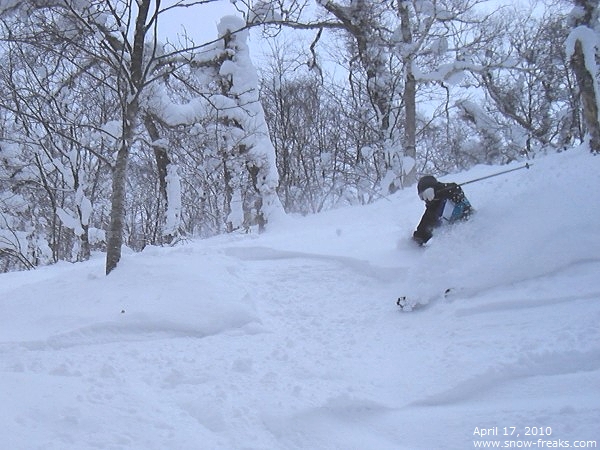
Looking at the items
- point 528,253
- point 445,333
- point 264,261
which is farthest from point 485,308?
point 264,261

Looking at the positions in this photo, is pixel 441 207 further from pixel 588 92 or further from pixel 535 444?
pixel 588 92

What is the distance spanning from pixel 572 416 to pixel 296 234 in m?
5.64

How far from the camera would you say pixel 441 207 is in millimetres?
5812

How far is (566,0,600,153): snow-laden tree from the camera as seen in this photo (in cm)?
851

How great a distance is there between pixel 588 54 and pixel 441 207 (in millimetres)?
5180

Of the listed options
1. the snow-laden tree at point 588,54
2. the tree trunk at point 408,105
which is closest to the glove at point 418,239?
the snow-laden tree at point 588,54

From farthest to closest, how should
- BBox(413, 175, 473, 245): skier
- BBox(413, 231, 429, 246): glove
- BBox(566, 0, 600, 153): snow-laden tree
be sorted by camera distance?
1. BBox(566, 0, 600, 153): snow-laden tree
2. BBox(413, 231, 429, 246): glove
3. BBox(413, 175, 473, 245): skier

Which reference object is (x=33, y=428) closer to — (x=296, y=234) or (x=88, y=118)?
(x=296, y=234)

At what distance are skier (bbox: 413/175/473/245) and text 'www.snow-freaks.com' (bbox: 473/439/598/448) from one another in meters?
3.47

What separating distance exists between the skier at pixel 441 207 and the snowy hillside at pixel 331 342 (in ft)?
0.56

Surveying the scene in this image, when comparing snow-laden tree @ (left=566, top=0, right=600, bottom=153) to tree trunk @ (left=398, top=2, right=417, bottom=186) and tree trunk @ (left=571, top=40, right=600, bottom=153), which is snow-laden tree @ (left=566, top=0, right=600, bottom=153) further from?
tree trunk @ (left=398, top=2, right=417, bottom=186)

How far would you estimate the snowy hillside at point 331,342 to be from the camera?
273 cm

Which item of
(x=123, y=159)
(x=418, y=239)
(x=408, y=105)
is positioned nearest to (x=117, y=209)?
(x=123, y=159)

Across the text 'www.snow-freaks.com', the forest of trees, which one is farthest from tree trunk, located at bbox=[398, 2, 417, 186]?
the text 'www.snow-freaks.com'
